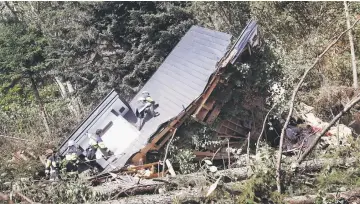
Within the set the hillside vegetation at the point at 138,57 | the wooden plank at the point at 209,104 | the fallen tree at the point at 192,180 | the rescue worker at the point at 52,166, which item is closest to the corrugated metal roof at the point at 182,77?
the wooden plank at the point at 209,104

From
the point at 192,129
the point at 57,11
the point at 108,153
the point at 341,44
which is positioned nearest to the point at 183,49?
the point at 192,129

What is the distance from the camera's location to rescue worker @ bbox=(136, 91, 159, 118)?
290 inches

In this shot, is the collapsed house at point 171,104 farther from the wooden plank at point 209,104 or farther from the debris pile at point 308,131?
the debris pile at point 308,131

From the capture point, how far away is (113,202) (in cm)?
465

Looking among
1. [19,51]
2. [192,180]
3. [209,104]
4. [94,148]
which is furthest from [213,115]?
[19,51]

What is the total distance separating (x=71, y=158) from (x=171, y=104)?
2071mm

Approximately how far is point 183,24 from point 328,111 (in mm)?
4594

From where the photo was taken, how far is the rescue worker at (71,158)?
6465 mm

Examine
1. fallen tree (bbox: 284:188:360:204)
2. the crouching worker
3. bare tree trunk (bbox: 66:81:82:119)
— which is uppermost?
fallen tree (bbox: 284:188:360:204)

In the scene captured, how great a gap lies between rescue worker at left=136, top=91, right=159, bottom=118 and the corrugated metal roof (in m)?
0.12

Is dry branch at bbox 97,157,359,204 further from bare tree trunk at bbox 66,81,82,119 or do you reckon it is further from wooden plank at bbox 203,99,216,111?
bare tree trunk at bbox 66,81,82,119

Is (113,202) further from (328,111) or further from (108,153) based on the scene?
(328,111)

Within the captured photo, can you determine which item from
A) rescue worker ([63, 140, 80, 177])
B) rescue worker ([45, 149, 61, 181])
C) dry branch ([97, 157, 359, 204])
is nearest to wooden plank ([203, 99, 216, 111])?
dry branch ([97, 157, 359, 204])

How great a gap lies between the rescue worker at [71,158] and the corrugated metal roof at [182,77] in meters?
0.60
